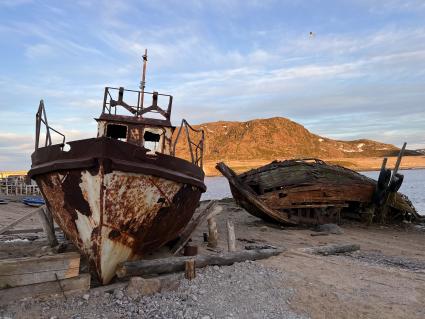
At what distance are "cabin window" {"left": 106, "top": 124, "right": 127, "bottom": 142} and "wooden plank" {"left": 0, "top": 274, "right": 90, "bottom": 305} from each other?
3305 millimetres

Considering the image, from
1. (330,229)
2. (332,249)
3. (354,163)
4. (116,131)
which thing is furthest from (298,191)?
(354,163)

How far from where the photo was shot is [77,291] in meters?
5.91

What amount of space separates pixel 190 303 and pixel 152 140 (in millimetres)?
3859

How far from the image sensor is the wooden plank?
5496 mm

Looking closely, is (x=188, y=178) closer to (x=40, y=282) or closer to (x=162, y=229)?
(x=162, y=229)

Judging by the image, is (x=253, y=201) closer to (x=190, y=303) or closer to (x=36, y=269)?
(x=190, y=303)

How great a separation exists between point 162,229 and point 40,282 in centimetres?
210

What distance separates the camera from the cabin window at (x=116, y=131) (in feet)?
27.7

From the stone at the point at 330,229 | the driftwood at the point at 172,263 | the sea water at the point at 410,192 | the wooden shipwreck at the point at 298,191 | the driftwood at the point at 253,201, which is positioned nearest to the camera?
the driftwood at the point at 172,263

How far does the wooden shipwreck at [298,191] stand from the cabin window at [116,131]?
6336 millimetres

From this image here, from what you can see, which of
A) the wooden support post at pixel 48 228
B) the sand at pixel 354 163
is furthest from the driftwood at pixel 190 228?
the sand at pixel 354 163

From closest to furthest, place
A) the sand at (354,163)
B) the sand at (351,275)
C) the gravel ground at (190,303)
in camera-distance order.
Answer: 1. the gravel ground at (190,303)
2. the sand at (351,275)
3. the sand at (354,163)

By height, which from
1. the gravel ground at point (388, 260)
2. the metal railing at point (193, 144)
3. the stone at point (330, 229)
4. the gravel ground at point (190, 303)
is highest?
the metal railing at point (193, 144)

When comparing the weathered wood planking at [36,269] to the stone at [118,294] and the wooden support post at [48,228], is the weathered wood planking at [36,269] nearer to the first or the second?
the stone at [118,294]
